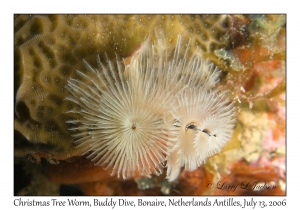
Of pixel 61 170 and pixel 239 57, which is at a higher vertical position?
pixel 239 57

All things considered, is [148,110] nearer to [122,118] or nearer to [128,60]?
[122,118]

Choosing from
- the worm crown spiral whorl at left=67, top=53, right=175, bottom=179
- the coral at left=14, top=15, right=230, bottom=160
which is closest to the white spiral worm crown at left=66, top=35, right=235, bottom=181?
the worm crown spiral whorl at left=67, top=53, right=175, bottom=179

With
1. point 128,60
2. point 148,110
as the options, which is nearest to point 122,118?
point 148,110

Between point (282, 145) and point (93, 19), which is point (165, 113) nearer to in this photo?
point (93, 19)

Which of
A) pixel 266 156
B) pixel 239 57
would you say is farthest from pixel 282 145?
pixel 239 57

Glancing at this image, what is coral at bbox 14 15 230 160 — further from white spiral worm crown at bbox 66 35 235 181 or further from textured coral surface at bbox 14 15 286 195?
white spiral worm crown at bbox 66 35 235 181
